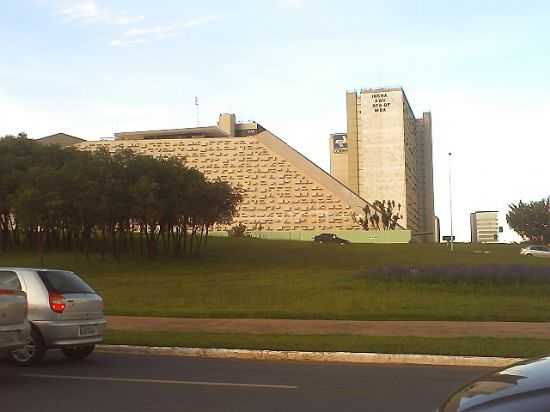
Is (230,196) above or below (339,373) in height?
above

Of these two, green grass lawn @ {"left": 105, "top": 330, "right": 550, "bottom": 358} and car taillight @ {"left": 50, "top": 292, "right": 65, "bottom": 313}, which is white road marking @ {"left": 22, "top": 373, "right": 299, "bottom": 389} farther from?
green grass lawn @ {"left": 105, "top": 330, "right": 550, "bottom": 358}

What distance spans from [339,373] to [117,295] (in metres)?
16.0

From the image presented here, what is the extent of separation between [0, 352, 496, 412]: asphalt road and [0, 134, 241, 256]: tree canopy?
27.7 m

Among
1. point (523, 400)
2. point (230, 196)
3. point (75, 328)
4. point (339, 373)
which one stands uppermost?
point (230, 196)

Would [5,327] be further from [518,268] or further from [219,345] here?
[518,268]

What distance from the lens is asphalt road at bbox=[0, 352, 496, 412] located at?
27.0ft

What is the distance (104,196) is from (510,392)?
37.8 meters

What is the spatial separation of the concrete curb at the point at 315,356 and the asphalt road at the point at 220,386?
0.42 m

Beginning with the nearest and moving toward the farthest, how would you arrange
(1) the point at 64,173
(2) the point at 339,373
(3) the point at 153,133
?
1. (2) the point at 339,373
2. (1) the point at 64,173
3. (3) the point at 153,133

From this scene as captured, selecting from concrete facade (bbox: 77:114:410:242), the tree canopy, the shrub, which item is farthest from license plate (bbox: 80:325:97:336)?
concrete facade (bbox: 77:114:410:242)

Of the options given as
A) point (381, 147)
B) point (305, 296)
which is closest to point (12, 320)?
point (305, 296)

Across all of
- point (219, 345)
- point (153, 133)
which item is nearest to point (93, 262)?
point (219, 345)

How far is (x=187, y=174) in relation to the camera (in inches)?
1790

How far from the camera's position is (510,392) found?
3.29 m
